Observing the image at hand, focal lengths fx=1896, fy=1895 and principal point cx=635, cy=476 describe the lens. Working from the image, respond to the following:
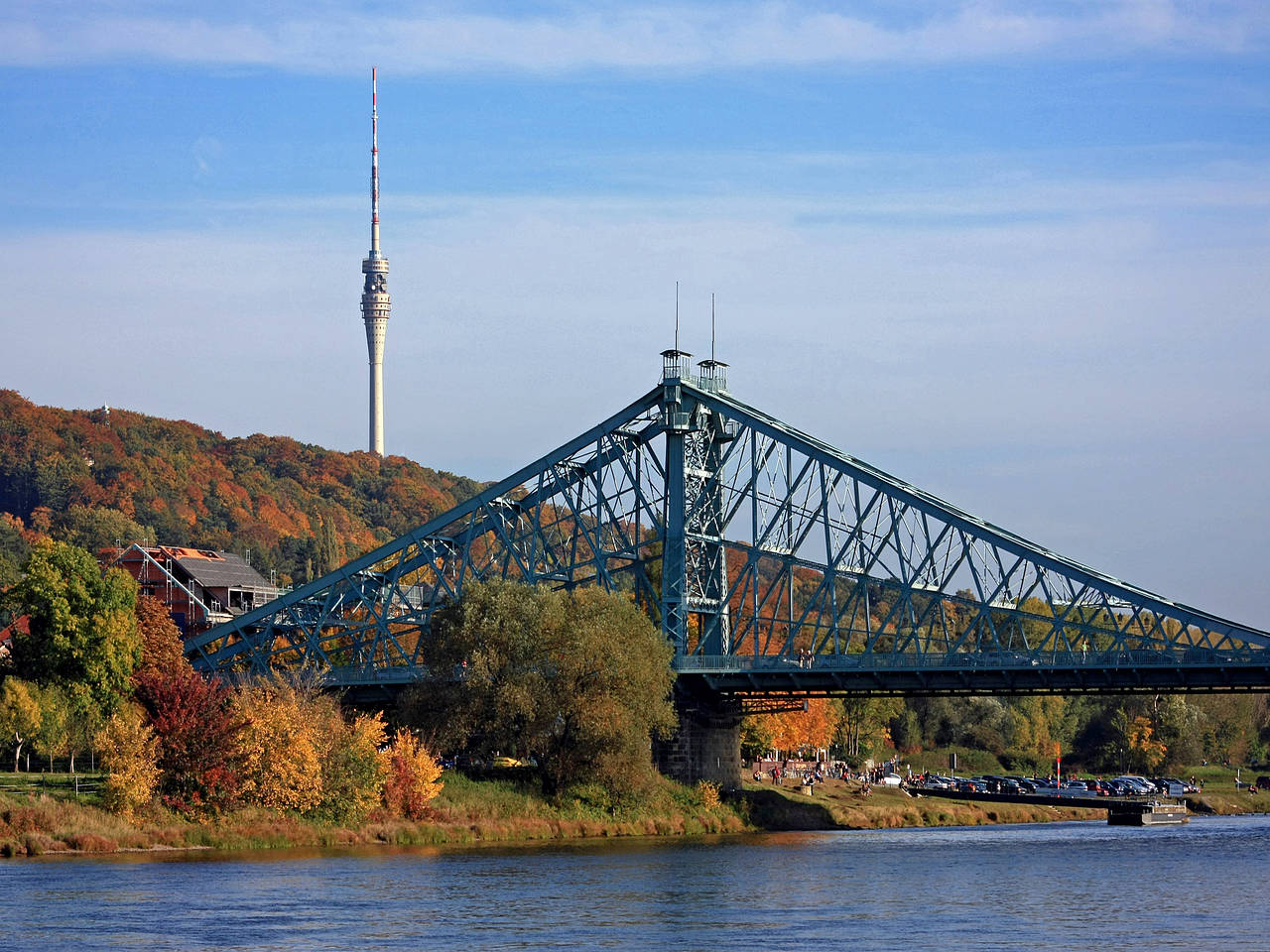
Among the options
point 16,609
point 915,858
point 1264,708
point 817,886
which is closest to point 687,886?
point 817,886

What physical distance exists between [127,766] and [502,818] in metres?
19.9

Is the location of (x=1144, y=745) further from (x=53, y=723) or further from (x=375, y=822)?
(x=53, y=723)

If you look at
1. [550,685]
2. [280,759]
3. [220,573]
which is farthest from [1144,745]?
[280,759]

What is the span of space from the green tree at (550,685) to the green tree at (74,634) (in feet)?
46.7

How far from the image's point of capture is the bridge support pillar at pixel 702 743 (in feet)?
335

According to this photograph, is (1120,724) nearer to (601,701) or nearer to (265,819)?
(601,701)

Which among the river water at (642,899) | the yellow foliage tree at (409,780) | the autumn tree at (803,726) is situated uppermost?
the autumn tree at (803,726)

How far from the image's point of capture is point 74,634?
9100 cm

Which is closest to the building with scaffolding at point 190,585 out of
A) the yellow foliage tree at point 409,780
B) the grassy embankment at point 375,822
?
the grassy embankment at point 375,822

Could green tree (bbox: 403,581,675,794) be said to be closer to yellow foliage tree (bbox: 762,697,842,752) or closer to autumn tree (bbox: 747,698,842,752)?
autumn tree (bbox: 747,698,842,752)

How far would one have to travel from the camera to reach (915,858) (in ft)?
257

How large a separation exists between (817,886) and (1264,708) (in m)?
131

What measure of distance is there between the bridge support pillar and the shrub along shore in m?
1.44

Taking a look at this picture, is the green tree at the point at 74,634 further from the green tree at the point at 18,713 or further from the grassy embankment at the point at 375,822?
the grassy embankment at the point at 375,822
